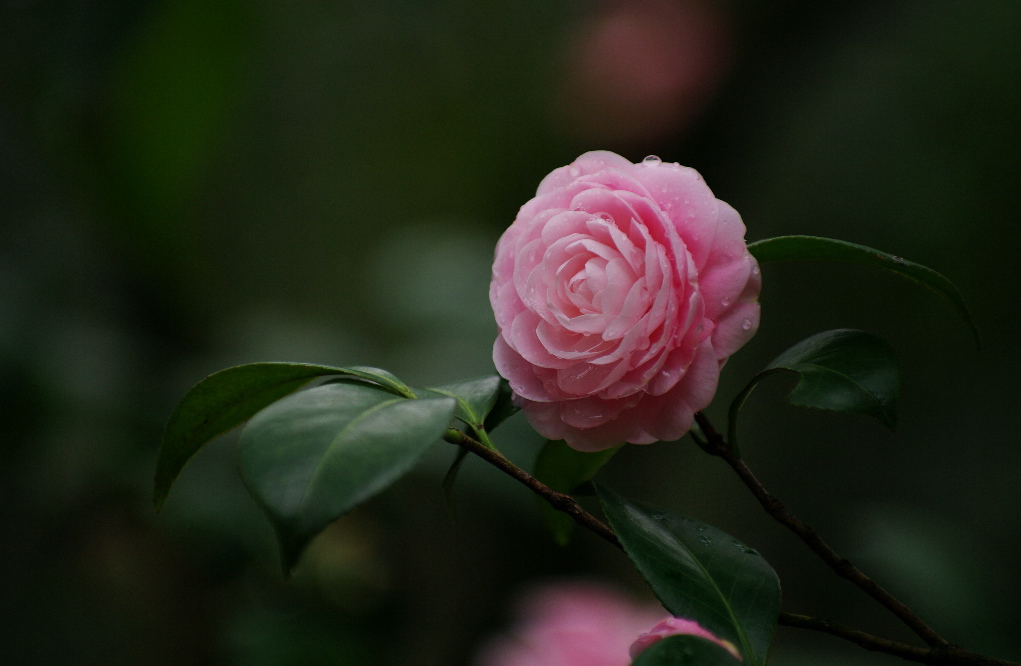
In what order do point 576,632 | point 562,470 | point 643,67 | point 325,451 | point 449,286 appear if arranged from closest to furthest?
point 325,451 → point 562,470 → point 576,632 → point 449,286 → point 643,67

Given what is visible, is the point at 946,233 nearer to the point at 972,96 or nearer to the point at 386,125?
the point at 972,96

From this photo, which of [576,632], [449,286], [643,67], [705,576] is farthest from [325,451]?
[643,67]

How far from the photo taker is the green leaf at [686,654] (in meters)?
0.37

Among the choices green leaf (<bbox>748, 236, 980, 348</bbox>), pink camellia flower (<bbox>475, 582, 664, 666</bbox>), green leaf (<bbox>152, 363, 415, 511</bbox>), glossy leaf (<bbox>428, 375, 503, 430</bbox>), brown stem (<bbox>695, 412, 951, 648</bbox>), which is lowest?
pink camellia flower (<bbox>475, 582, 664, 666</bbox>)

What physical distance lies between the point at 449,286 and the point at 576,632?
3.15 feet

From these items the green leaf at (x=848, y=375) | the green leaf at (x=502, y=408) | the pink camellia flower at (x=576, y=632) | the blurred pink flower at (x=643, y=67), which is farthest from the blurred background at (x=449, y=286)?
the green leaf at (x=848, y=375)

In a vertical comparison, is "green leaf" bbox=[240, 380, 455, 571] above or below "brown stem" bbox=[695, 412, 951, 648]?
above

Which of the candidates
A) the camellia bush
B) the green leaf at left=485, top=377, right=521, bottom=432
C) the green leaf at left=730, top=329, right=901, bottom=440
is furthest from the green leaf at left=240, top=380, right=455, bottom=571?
the green leaf at left=730, top=329, right=901, bottom=440

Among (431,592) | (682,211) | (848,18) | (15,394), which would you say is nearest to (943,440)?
(848,18)

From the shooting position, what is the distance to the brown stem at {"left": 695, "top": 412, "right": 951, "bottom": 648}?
46 cm

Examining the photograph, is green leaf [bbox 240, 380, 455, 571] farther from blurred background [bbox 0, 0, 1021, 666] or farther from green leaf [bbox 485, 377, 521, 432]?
blurred background [bbox 0, 0, 1021, 666]

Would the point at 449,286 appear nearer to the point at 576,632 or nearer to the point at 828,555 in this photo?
the point at 576,632

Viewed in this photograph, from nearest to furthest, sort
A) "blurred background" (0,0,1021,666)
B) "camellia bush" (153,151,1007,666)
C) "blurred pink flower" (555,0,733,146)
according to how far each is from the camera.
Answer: "camellia bush" (153,151,1007,666) < "blurred background" (0,0,1021,666) < "blurred pink flower" (555,0,733,146)

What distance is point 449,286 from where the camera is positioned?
64.6 inches
